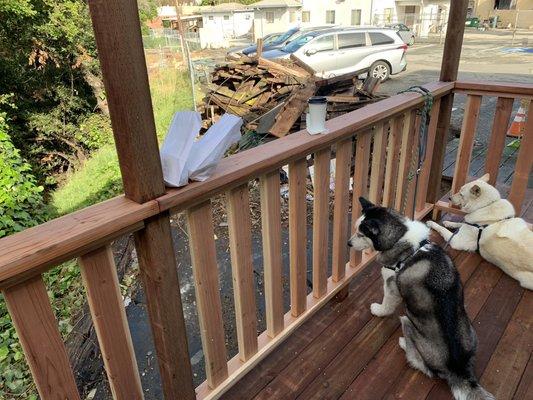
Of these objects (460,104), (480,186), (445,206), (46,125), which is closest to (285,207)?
(445,206)

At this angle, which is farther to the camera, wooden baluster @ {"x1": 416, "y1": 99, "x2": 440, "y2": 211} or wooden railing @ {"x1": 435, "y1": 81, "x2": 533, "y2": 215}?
wooden baluster @ {"x1": 416, "y1": 99, "x2": 440, "y2": 211}

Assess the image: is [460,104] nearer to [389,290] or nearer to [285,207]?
[285,207]

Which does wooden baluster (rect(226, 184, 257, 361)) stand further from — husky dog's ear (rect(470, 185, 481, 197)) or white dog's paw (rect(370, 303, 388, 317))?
husky dog's ear (rect(470, 185, 481, 197))

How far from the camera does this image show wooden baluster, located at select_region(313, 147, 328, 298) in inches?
73.5

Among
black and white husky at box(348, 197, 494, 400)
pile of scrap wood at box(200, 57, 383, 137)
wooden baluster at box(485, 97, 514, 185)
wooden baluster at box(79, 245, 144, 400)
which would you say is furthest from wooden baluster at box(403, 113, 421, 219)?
pile of scrap wood at box(200, 57, 383, 137)

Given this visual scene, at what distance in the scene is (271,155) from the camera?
1527mm

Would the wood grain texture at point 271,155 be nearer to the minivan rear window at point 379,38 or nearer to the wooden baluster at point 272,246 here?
the wooden baluster at point 272,246

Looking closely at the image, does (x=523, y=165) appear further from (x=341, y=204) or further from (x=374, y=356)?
(x=374, y=356)

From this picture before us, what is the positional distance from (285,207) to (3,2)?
8.48 m

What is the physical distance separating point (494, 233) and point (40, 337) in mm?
2528

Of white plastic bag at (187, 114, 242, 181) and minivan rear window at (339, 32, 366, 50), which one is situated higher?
white plastic bag at (187, 114, 242, 181)

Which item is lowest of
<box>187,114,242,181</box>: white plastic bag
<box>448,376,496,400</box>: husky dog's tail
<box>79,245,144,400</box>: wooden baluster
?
<box>448,376,496,400</box>: husky dog's tail

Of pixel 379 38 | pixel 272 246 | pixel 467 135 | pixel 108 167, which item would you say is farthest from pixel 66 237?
pixel 379 38

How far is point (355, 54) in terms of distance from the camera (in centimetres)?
1220
